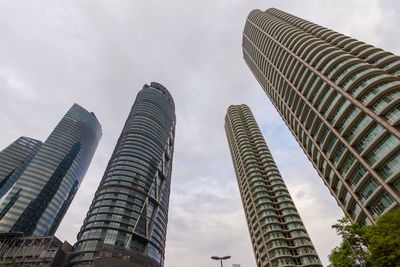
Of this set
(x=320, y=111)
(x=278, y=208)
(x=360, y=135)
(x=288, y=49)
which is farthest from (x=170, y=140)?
(x=360, y=135)

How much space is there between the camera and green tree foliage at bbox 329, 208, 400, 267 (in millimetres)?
18594

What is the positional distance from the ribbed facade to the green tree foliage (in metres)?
197

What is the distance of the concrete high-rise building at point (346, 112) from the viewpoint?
107ft

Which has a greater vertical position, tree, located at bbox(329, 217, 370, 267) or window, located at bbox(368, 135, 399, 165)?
window, located at bbox(368, 135, 399, 165)

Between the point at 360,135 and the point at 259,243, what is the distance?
5346 cm

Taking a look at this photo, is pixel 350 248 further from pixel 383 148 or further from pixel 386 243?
pixel 383 148

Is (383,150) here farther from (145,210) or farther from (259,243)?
(145,210)

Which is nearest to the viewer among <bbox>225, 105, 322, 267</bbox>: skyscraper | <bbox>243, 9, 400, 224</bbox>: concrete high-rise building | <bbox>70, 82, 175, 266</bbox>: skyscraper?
<bbox>243, 9, 400, 224</bbox>: concrete high-rise building

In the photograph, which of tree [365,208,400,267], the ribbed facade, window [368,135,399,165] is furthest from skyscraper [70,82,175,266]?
the ribbed facade

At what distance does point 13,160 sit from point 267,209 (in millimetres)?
189172

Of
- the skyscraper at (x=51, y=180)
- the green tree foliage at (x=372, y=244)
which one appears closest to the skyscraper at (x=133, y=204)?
the skyscraper at (x=51, y=180)

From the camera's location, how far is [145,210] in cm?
9312

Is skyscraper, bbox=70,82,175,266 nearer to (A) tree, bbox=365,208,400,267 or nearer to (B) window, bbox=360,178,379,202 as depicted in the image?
(B) window, bbox=360,178,379,202

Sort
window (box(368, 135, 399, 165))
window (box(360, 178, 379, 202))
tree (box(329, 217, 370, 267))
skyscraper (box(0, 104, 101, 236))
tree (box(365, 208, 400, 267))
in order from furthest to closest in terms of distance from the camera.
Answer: skyscraper (box(0, 104, 101, 236)), window (box(360, 178, 379, 202)), window (box(368, 135, 399, 165)), tree (box(329, 217, 370, 267)), tree (box(365, 208, 400, 267))
